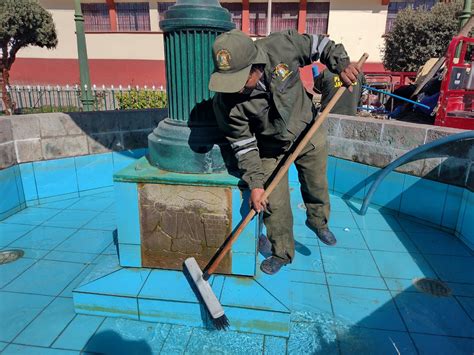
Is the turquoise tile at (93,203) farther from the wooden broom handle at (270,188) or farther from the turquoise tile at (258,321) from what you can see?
the turquoise tile at (258,321)

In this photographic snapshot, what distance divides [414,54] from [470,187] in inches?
449

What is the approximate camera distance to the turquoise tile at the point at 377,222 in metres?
3.96

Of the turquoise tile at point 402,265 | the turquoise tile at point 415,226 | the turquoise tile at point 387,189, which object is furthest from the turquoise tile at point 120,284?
the turquoise tile at point 387,189

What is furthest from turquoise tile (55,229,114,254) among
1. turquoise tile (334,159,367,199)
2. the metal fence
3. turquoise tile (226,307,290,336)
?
the metal fence

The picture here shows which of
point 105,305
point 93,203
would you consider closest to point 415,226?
point 105,305

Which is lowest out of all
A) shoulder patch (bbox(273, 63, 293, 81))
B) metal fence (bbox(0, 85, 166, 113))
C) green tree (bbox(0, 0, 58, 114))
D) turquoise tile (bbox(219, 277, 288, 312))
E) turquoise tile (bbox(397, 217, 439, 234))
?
turquoise tile (bbox(397, 217, 439, 234))

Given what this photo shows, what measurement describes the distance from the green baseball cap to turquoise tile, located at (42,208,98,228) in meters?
2.67

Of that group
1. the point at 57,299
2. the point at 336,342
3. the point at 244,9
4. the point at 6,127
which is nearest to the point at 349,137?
the point at 336,342

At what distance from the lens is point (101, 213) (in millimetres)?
4215

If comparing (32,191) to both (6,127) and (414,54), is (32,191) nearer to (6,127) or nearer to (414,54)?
(6,127)

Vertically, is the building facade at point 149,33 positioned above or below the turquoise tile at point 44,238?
above

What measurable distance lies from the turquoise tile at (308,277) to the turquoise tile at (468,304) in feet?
3.36

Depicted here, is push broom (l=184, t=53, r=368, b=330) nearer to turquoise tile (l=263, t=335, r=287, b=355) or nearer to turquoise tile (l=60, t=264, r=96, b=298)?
turquoise tile (l=263, t=335, r=287, b=355)

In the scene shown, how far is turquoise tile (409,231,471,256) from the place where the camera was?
3.45m
